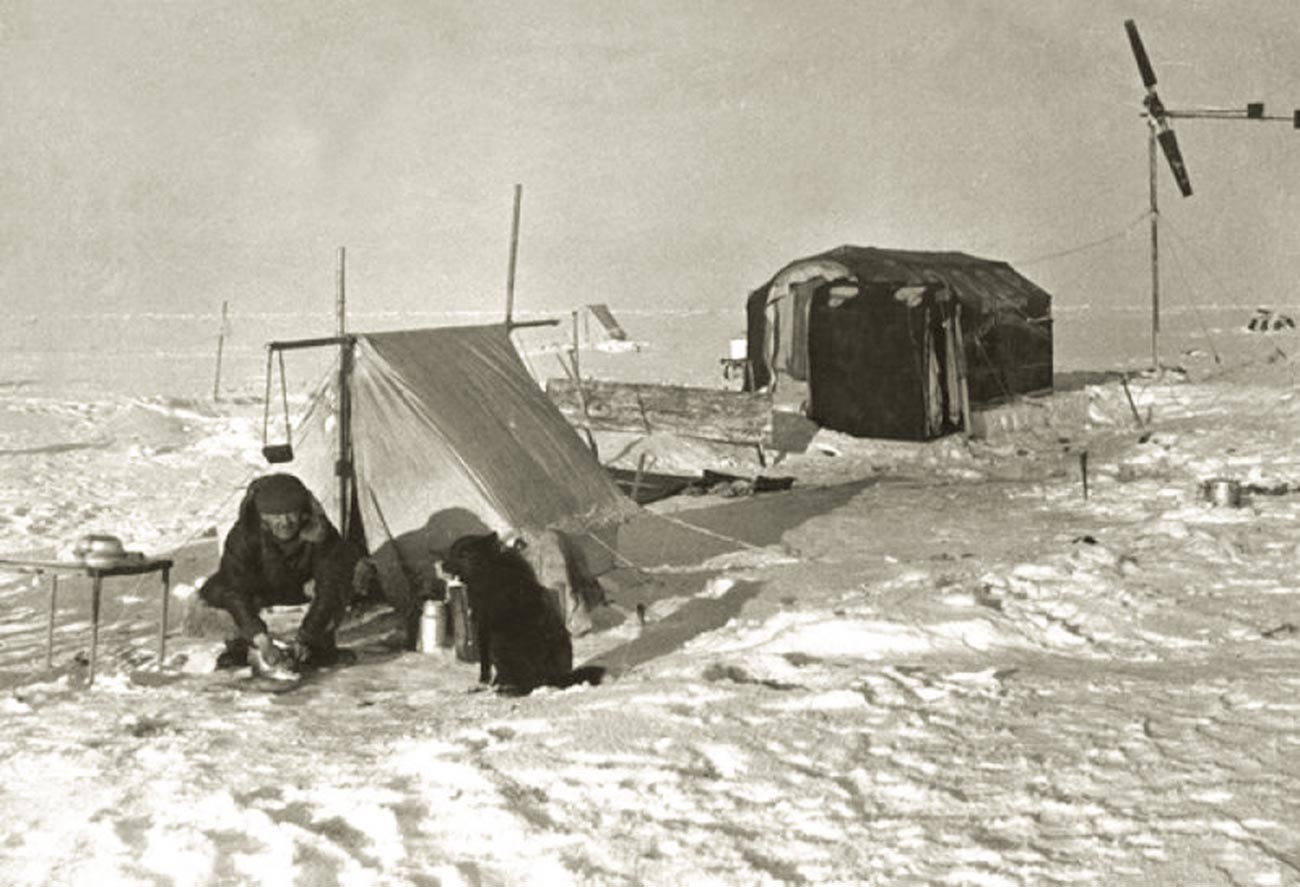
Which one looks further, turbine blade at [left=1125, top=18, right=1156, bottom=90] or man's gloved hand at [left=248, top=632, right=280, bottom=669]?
turbine blade at [left=1125, top=18, right=1156, bottom=90]

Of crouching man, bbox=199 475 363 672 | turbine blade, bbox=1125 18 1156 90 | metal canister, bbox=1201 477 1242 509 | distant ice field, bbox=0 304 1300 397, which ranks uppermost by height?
turbine blade, bbox=1125 18 1156 90

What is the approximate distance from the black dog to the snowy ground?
24cm

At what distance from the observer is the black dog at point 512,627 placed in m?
6.95

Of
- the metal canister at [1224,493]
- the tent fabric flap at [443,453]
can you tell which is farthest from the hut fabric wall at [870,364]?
the tent fabric flap at [443,453]

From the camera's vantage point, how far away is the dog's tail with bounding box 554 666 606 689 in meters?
7.00

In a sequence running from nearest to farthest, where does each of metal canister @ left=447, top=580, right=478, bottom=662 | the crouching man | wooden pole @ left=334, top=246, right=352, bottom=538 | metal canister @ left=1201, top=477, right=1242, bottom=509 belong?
1. the crouching man
2. metal canister @ left=447, top=580, right=478, bottom=662
3. wooden pole @ left=334, top=246, right=352, bottom=538
4. metal canister @ left=1201, top=477, right=1242, bottom=509

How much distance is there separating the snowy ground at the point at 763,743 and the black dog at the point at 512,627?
0.24 metres

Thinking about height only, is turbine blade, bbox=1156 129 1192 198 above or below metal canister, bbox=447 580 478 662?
above

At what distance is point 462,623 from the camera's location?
785cm

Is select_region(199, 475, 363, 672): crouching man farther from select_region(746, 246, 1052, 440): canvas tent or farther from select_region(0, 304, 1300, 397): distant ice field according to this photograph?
select_region(746, 246, 1052, 440): canvas tent

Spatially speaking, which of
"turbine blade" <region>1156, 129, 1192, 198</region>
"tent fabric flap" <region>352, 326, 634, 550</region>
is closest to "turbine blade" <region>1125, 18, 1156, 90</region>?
"turbine blade" <region>1156, 129, 1192, 198</region>

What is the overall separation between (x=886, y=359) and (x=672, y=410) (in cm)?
379

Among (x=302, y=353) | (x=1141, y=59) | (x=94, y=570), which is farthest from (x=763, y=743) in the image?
(x=302, y=353)

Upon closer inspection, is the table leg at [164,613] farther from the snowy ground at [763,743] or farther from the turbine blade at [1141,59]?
the turbine blade at [1141,59]
